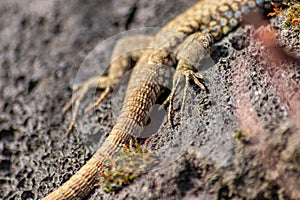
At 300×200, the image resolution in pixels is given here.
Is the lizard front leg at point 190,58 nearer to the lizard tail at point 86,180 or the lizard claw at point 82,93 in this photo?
the lizard tail at point 86,180

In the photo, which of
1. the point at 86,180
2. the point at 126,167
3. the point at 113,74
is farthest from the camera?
the point at 113,74

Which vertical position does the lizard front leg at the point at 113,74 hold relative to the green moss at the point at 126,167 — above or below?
above

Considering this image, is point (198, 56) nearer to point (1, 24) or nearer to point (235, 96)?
point (235, 96)

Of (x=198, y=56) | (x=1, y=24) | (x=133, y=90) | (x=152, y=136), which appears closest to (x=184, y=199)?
(x=152, y=136)

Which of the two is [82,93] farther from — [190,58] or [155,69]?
[190,58]

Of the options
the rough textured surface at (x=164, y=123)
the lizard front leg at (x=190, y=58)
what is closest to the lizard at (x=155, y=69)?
the lizard front leg at (x=190, y=58)

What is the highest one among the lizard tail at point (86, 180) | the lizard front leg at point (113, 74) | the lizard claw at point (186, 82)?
the lizard front leg at point (113, 74)

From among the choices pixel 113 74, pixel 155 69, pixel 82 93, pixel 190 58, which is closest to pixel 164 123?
pixel 155 69

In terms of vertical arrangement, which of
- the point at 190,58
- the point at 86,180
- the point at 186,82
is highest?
the point at 190,58
